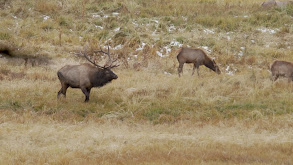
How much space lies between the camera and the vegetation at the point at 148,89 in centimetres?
1009

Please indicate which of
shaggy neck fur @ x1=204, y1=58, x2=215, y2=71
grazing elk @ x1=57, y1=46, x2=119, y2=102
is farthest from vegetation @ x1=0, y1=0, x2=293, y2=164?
grazing elk @ x1=57, y1=46, x2=119, y2=102

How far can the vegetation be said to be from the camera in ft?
33.1

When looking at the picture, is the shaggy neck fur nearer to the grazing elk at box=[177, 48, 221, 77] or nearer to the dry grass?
the grazing elk at box=[177, 48, 221, 77]

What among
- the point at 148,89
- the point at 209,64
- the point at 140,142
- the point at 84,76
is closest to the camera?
the point at 140,142

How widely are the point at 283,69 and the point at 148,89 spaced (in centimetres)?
553

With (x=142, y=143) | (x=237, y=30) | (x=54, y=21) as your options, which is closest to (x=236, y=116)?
(x=142, y=143)

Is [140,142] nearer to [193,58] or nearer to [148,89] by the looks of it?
[148,89]

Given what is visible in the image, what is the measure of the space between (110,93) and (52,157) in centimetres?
714

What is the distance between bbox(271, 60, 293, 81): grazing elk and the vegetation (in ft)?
1.26

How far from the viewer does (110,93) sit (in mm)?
16297

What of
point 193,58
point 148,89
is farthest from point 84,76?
point 193,58

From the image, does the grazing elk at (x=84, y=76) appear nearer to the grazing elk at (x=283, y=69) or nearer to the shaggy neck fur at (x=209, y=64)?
the shaggy neck fur at (x=209, y=64)

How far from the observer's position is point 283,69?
1766cm

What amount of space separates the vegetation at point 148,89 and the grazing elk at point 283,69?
1.26ft
